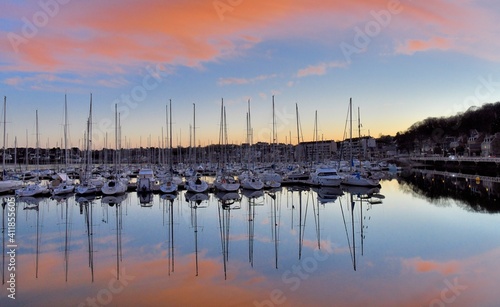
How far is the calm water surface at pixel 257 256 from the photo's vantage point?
39.4 feet

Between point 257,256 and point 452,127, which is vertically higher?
point 452,127

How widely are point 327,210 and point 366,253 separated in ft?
39.9

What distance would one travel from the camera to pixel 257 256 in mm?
16312

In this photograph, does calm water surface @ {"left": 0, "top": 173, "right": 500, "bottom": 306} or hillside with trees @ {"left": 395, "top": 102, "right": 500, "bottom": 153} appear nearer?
calm water surface @ {"left": 0, "top": 173, "right": 500, "bottom": 306}

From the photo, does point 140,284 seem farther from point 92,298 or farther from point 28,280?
point 28,280

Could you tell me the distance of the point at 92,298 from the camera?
11852 millimetres

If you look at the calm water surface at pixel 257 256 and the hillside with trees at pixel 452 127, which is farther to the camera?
the hillside with trees at pixel 452 127

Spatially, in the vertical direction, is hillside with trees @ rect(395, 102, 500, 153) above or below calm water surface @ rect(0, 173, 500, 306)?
above

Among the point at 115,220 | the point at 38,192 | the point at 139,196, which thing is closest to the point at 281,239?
the point at 115,220

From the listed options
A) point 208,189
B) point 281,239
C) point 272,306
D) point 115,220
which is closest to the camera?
point 272,306

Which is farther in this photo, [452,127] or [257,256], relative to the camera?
[452,127]

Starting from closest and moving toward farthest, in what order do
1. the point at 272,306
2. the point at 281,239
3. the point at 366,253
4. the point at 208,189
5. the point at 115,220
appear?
the point at 272,306, the point at 366,253, the point at 281,239, the point at 115,220, the point at 208,189

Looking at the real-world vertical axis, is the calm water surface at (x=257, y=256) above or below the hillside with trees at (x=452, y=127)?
below

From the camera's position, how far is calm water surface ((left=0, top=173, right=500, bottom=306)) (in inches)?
473
